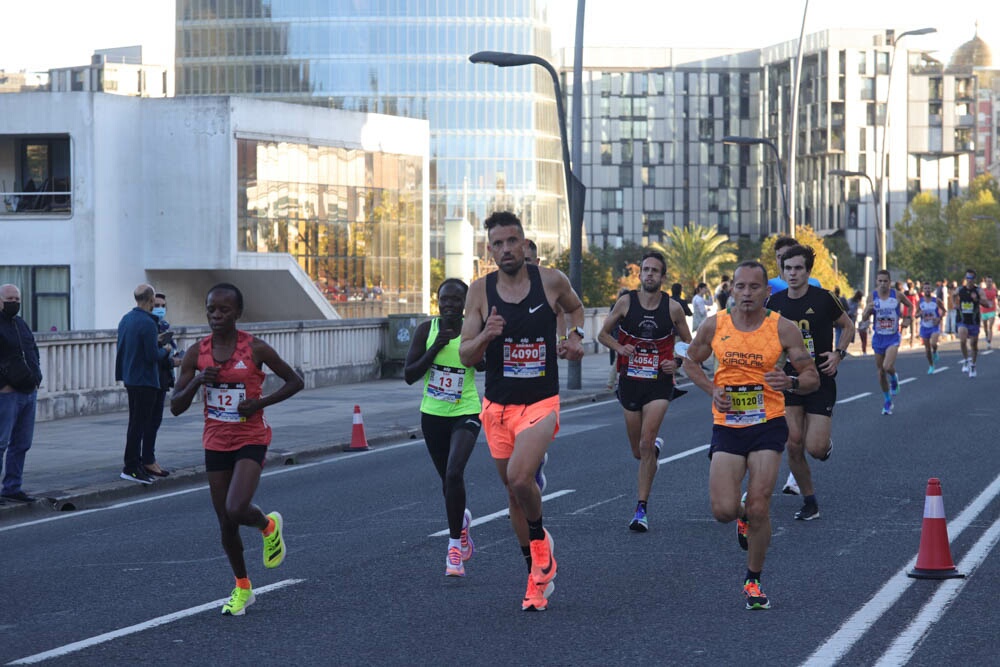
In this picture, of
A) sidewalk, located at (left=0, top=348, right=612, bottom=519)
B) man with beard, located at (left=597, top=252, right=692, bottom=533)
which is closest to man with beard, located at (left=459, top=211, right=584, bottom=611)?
man with beard, located at (left=597, top=252, right=692, bottom=533)

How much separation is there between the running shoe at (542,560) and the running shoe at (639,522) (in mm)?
2722

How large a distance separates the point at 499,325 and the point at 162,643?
219 centimetres

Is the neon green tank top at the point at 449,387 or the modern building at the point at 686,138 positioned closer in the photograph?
the neon green tank top at the point at 449,387

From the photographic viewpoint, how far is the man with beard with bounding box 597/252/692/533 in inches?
426

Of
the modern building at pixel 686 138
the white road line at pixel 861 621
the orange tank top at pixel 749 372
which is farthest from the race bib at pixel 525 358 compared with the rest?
the modern building at pixel 686 138

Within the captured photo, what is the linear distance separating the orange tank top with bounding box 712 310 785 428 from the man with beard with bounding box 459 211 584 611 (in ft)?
2.93

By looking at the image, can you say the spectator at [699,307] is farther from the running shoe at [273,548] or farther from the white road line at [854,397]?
the running shoe at [273,548]

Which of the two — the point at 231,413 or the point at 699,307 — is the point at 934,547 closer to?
the point at 231,413

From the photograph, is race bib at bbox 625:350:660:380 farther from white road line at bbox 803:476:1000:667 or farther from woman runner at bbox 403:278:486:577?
white road line at bbox 803:476:1000:667

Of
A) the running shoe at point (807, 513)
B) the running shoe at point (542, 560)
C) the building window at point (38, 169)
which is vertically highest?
the building window at point (38, 169)

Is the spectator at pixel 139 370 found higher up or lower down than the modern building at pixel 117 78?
lower down

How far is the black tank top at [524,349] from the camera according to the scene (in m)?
7.75

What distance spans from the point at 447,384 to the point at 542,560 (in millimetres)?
1619

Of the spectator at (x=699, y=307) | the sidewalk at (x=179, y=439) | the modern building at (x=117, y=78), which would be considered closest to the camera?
the sidewalk at (x=179, y=439)
